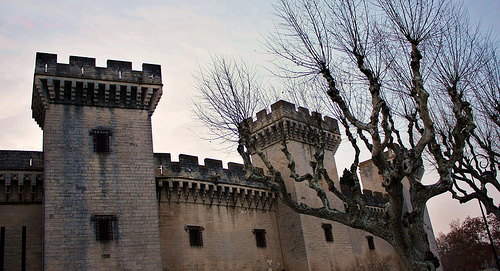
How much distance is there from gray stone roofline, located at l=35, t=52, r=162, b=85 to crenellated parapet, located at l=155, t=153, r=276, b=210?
3481 mm

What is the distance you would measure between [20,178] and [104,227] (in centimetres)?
364

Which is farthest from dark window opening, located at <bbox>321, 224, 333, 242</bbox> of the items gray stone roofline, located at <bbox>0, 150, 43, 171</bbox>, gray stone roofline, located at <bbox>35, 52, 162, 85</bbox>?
gray stone roofline, located at <bbox>0, 150, 43, 171</bbox>

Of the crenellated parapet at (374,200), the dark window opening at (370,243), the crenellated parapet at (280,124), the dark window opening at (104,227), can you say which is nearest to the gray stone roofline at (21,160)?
A: the dark window opening at (104,227)

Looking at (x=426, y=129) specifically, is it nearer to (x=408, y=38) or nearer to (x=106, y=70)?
(x=408, y=38)

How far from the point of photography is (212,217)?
21531mm

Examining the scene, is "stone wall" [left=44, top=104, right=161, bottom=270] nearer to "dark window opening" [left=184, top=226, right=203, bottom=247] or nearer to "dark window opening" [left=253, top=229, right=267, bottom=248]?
"dark window opening" [left=184, top=226, right=203, bottom=247]

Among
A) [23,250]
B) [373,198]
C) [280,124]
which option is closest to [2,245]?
[23,250]

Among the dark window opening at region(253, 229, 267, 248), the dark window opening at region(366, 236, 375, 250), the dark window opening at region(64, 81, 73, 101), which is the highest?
the dark window opening at region(64, 81, 73, 101)

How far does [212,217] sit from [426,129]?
11.4m

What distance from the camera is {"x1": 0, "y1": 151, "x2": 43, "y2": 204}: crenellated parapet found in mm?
16906

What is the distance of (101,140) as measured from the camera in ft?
58.7

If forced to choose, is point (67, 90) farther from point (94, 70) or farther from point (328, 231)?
point (328, 231)

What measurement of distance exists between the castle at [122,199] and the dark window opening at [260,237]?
0.10 meters

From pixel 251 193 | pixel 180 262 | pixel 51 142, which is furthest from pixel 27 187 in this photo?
pixel 251 193
